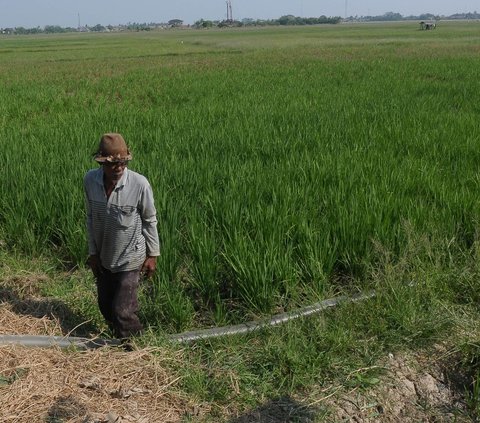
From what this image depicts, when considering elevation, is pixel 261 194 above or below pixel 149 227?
below

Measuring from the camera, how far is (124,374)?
2.54m

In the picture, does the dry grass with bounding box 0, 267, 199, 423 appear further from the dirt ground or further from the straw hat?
the straw hat

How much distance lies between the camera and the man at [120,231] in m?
2.58

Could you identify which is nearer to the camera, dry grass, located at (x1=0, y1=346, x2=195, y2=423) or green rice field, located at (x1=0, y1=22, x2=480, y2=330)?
dry grass, located at (x1=0, y1=346, x2=195, y2=423)

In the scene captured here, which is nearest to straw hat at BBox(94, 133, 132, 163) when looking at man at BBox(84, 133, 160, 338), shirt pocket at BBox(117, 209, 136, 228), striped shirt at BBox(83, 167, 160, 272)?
man at BBox(84, 133, 160, 338)

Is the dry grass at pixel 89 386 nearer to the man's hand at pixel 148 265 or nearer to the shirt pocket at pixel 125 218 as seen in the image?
the man's hand at pixel 148 265

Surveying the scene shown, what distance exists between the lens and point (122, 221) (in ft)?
8.60

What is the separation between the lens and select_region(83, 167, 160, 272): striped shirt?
260cm

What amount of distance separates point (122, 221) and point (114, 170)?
0.81 feet

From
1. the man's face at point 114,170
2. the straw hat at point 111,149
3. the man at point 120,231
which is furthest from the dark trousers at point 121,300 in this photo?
the straw hat at point 111,149

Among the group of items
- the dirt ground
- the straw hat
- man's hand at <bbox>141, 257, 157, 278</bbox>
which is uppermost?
the straw hat

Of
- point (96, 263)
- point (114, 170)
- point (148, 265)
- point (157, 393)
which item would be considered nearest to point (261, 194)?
point (148, 265)

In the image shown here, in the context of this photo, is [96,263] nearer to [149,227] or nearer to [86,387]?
[149,227]

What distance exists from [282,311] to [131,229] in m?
0.99
